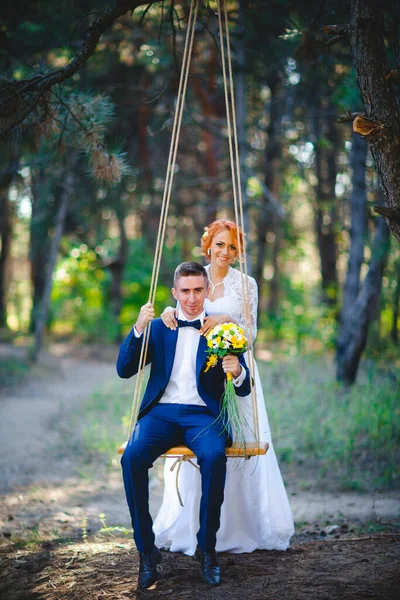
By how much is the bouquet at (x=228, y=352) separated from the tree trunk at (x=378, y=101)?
44.1 inches

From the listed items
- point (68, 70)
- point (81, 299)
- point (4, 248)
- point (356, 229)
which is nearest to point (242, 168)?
point (356, 229)

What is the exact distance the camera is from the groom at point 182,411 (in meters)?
3.46

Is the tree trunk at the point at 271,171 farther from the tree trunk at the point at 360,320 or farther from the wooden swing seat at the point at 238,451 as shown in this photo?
the wooden swing seat at the point at 238,451

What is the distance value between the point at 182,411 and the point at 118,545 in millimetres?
1139

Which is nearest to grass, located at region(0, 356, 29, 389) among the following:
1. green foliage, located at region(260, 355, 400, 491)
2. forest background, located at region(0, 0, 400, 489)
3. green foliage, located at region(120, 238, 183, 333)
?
forest background, located at region(0, 0, 400, 489)

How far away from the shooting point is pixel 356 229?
8.84m

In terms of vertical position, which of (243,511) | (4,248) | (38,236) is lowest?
(243,511)

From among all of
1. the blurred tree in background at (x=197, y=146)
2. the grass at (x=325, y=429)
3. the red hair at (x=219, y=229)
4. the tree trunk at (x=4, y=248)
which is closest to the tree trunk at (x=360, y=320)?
the blurred tree in background at (x=197, y=146)

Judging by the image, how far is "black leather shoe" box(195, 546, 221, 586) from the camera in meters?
3.41

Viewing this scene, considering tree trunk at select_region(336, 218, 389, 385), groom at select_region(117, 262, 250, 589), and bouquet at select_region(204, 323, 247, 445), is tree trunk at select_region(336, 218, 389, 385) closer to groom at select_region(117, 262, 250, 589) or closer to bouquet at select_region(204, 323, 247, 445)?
groom at select_region(117, 262, 250, 589)

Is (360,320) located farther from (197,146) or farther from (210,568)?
(197,146)

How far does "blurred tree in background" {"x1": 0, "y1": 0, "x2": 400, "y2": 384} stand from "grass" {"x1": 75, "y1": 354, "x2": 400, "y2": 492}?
80 cm

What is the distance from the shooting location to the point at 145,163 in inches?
511

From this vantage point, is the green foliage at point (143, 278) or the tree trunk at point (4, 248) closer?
the green foliage at point (143, 278)
